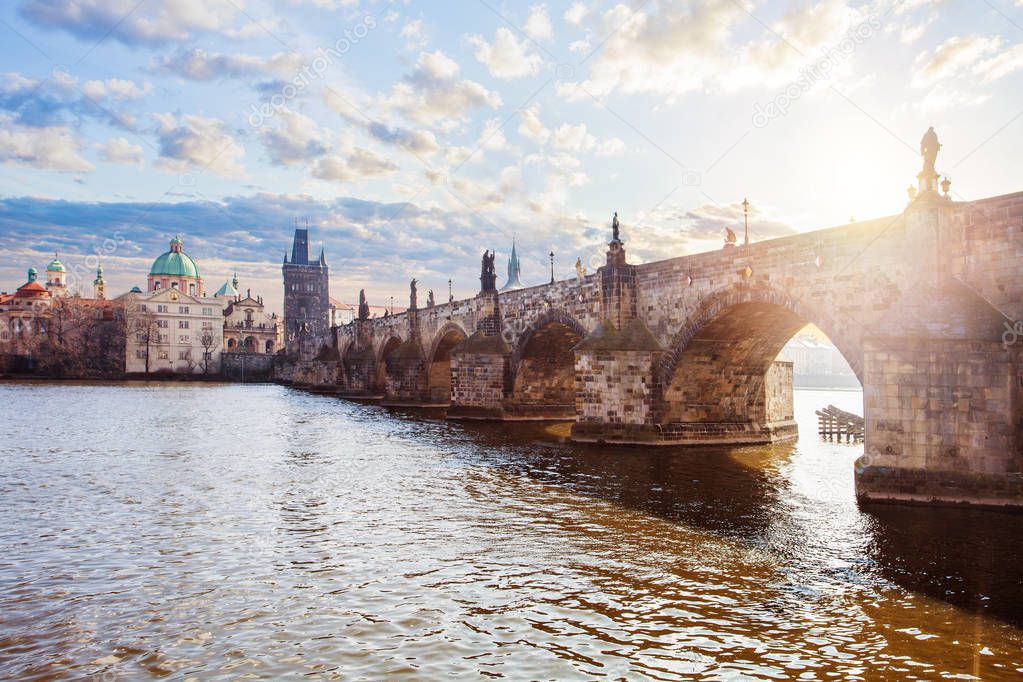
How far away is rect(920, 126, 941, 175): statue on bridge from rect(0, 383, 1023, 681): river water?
6.96 metres

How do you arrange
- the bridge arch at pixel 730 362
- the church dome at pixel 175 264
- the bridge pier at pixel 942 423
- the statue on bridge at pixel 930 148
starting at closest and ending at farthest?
the bridge pier at pixel 942 423, the statue on bridge at pixel 930 148, the bridge arch at pixel 730 362, the church dome at pixel 175 264

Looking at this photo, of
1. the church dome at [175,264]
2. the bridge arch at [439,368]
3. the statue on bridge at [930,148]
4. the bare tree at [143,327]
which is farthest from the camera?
the church dome at [175,264]

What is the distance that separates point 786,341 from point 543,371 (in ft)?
47.4

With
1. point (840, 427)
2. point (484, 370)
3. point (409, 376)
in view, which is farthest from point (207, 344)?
point (840, 427)

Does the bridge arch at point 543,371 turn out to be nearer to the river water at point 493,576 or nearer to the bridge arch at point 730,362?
the bridge arch at point 730,362

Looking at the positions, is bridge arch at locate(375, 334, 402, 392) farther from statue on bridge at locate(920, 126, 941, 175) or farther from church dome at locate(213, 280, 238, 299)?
church dome at locate(213, 280, 238, 299)

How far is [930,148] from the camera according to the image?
15.0m

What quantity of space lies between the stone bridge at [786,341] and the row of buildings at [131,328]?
6890 centimetres

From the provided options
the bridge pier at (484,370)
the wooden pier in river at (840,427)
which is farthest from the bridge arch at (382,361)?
the wooden pier in river at (840,427)

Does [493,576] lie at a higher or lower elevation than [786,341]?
lower

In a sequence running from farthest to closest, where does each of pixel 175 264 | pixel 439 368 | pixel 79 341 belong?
pixel 175 264
pixel 79 341
pixel 439 368

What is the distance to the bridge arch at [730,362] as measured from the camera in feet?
74.0

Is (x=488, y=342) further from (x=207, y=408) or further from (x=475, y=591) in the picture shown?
(x=475, y=591)

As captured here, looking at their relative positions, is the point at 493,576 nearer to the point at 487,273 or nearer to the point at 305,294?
the point at 487,273
